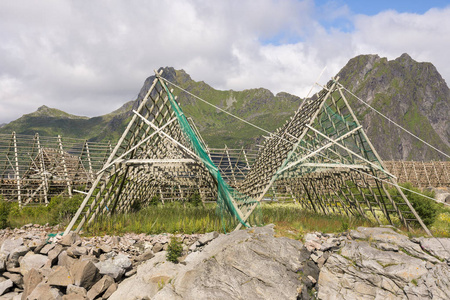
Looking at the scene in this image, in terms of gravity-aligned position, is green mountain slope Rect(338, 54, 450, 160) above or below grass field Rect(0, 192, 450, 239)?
above

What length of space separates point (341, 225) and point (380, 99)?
191143mm

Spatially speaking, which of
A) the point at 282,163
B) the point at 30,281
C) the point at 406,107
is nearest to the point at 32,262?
the point at 30,281

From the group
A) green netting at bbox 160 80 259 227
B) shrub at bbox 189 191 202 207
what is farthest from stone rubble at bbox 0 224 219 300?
shrub at bbox 189 191 202 207

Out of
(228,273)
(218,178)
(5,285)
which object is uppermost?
(218,178)

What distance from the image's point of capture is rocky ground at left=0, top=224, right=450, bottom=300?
628 cm

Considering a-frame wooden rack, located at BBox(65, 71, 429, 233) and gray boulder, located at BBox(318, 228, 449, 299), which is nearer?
gray boulder, located at BBox(318, 228, 449, 299)

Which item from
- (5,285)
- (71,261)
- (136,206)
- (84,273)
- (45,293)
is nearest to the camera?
(45,293)

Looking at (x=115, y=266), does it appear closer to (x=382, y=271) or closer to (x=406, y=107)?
(x=382, y=271)

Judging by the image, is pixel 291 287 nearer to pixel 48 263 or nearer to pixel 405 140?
pixel 48 263

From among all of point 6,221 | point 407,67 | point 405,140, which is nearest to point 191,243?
point 6,221

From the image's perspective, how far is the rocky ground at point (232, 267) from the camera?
6281 mm

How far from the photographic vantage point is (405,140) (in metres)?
147

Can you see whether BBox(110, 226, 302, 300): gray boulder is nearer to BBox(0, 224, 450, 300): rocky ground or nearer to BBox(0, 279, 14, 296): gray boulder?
BBox(0, 224, 450, 300): rocky ground

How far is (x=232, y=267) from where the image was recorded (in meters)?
6.50
